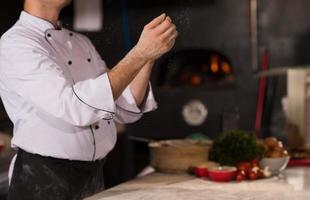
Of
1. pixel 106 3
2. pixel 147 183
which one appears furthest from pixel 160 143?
pixel 106 3

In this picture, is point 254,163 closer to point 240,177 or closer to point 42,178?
point 240,177

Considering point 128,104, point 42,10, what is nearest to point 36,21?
point 42,10

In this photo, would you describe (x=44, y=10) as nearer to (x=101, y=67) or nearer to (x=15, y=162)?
(x=101, y=67)

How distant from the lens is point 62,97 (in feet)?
5.28

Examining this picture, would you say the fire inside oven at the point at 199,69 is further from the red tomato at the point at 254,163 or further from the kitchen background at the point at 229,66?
the red tomato at the point at 254,163

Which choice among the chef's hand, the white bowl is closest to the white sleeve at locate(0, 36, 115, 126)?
the chef's hand

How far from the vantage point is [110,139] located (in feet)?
6.57

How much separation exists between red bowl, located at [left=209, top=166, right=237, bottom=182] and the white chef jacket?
0.32m

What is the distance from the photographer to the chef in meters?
1.62

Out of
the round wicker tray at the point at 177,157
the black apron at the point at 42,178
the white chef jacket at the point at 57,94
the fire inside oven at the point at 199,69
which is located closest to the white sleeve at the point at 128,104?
the white chef jacket at the point at 57,94

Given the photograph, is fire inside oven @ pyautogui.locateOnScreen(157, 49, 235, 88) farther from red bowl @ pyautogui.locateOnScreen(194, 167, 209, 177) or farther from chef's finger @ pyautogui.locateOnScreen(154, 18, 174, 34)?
chef's finger @ pyautogui.locateOnScreen(154, 18, 174, 34)

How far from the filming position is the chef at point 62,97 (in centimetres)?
162

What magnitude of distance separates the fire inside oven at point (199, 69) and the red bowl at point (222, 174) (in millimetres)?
1794

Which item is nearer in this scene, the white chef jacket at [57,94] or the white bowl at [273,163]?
the white chef jacket at [57,94]
